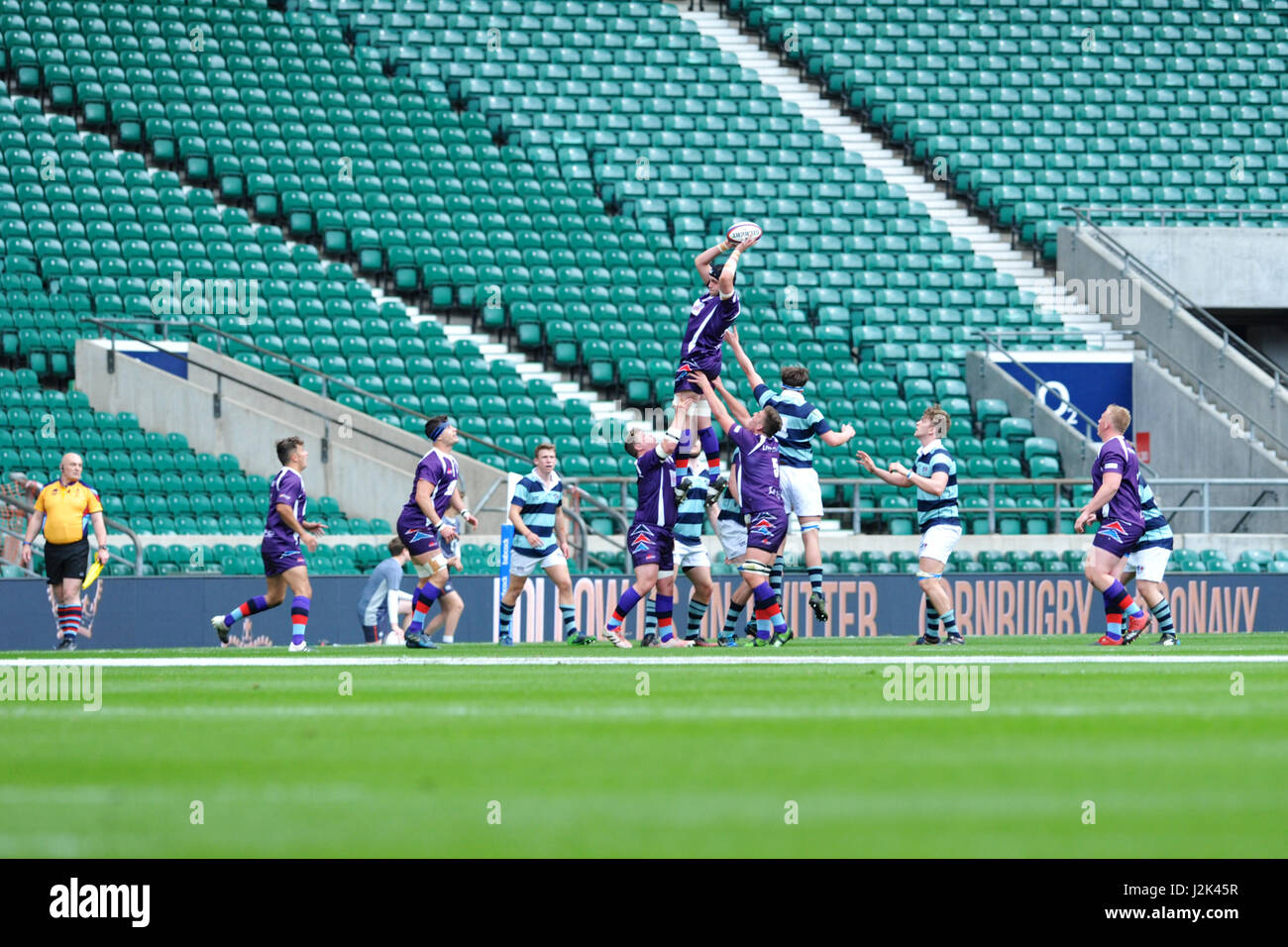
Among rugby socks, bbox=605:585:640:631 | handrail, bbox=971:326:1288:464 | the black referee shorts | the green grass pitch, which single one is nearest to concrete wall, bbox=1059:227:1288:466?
handrail, bbox=971:326:1288:464

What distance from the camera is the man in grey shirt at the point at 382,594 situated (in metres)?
17.8

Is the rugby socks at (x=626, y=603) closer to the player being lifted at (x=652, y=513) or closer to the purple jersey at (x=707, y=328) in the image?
the player being lifted at (x=652, y=513)

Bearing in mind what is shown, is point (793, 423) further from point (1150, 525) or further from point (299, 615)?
point (299, 615)

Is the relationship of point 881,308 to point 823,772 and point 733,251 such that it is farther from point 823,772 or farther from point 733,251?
point 823,772

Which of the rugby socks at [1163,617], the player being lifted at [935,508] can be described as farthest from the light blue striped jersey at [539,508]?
the rugby socks at [1163,617]

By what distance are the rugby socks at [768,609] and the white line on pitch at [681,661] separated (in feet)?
4.98

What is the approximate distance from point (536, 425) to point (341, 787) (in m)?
19.0

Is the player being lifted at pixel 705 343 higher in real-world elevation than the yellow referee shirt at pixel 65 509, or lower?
higher

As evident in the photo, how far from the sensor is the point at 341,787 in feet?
18.5

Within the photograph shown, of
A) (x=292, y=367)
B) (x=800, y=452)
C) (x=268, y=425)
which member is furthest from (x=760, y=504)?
(x=292, y=367)

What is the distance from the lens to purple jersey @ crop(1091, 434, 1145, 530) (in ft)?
47.3

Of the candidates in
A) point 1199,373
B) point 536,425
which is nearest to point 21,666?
point 536,425

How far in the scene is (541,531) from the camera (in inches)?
615

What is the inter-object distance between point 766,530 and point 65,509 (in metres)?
7.12
